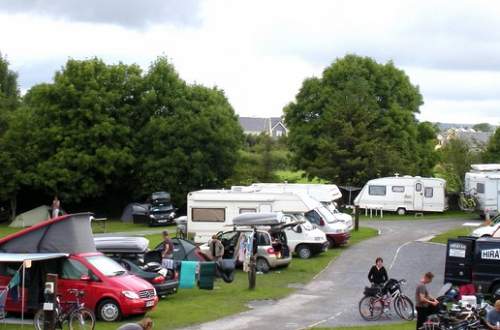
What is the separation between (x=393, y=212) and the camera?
52906 millimetres

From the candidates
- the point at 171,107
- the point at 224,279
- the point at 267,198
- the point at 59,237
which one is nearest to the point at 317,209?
the point at 267,198

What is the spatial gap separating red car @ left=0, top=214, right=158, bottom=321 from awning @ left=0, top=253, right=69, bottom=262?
0.12 meters

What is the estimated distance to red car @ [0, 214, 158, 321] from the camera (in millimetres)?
19328

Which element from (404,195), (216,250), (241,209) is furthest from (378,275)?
(404,195)

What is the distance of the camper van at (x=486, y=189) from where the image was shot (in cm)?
4600

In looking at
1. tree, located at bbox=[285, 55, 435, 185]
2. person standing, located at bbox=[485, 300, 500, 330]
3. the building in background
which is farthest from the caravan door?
the building in background

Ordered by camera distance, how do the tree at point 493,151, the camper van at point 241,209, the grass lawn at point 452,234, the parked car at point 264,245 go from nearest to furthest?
the parked car at point 264,245
the camper van at point 241,209
the grass lawn at point 452,234
the tree at point 493,151

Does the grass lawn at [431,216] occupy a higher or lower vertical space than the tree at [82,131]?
lower

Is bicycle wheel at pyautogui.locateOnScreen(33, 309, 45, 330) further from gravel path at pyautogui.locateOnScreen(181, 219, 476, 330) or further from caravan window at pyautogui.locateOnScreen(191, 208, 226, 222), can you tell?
caravan window at pyautogui.locateOnScreen(191, 208, 226, 222)

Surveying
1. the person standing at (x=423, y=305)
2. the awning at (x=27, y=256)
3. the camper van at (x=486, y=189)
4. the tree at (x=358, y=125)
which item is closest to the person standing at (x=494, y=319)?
the person standing at (x=423, y=305)

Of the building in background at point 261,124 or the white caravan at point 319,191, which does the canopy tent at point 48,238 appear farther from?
the building in background at point 261,124

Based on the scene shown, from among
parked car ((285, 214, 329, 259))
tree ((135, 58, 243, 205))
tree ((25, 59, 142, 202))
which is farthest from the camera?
tree ((135, 58, 243, 205))

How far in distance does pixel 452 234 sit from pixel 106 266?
2362cm

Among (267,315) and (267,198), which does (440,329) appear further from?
(267,198)
